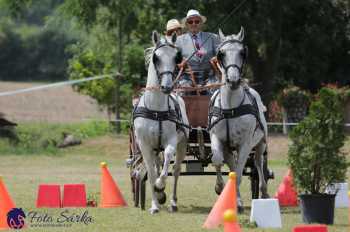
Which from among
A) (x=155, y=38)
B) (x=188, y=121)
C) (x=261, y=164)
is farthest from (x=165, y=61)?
(x=261, y=164)

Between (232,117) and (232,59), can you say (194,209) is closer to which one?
(232,117)

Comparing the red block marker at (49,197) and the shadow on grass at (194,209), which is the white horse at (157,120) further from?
the red block marker at (49,197)

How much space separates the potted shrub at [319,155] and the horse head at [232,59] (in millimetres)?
1495

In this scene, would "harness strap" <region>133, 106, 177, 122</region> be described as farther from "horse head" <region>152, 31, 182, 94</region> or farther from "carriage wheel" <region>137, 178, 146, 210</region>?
"carriage wheel" <region>137, 178, 146, 210</region>

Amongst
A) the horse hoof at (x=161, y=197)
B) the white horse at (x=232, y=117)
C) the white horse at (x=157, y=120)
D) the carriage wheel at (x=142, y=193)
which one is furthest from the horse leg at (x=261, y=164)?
the carriage wheel at (x=142, y=193)

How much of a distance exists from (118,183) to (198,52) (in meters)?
Result: 5.88

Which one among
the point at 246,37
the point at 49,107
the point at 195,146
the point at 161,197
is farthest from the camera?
the point at 49,107

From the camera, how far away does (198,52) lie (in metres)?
13.8

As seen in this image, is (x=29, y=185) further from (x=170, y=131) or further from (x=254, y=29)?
(x=254, y=29)

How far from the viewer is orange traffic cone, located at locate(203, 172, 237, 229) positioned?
10.5 m

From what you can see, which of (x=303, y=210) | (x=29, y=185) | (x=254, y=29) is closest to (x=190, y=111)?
(x=303, y=210)

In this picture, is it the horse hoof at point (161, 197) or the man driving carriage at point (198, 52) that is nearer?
the horse hoof at point (161, 197)

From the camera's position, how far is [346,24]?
33.8 meters

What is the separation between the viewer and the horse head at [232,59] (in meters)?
Answer: 12.3
